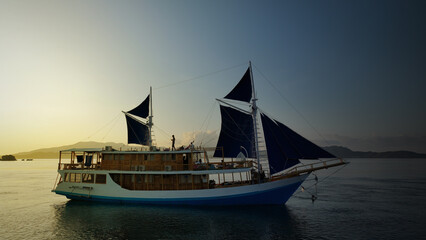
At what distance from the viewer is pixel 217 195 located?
70.9 feet

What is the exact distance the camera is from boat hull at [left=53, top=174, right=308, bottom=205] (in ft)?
70.6

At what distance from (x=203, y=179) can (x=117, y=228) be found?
28.2 feet

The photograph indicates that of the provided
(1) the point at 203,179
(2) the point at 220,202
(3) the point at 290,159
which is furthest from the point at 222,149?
(3) the point at 290,159

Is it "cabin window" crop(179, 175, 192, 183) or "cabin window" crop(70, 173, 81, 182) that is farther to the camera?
"cabin window" crop(70, 173, 81, 182)

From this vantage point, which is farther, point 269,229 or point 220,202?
point 220,202

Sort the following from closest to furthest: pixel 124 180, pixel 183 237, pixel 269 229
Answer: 1. pixel 183 237
2. pixel 269 229
3. pixel 124 180

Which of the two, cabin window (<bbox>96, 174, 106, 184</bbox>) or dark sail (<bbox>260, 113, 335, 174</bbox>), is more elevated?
dark sail (<bbox>260, 113, 335, 174</bbox>)

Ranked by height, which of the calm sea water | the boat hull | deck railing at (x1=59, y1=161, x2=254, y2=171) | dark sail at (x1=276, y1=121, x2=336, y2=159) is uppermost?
dark sail at (x1=276, y1=121, x2=336, y2=159)

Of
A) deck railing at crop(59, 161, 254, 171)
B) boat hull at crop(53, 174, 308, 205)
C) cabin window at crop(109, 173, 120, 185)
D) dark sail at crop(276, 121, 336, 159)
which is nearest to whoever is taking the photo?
dark sail at crop(276, 121, 336, 159)

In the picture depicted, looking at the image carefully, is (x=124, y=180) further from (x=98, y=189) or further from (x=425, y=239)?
(x=425, y=239)

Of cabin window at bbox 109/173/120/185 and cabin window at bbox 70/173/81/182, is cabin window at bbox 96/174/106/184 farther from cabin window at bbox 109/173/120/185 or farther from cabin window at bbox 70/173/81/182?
cabin window at bbox 70/173/81/182

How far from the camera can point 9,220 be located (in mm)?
19938

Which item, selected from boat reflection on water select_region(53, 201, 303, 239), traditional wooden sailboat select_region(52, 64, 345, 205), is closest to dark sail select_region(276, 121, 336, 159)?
traditional wooden sailboat select_region(52, 64, 345, 205)

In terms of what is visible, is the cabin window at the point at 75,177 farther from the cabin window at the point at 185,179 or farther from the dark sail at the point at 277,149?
the dark sail at the point at 277,149
